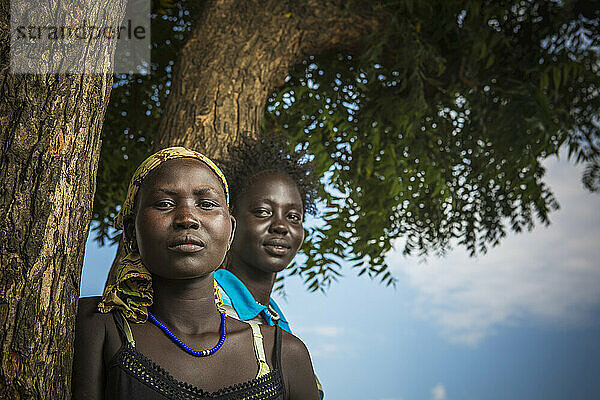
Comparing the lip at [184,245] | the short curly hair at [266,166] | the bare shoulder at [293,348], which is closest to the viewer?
the lip at [184,245]

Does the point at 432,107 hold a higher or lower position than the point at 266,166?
higher

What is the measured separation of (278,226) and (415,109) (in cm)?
118

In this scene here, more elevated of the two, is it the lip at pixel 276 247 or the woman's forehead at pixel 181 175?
the lip at pixel 276 247

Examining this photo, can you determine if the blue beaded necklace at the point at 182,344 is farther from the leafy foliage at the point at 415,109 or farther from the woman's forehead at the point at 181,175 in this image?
the leafy foliage at the point at 415,109

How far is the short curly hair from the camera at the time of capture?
171cm

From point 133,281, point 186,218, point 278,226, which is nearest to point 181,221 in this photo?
point 186,218

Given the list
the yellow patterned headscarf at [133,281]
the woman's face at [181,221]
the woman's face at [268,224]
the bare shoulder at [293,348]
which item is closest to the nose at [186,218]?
the woman's face at [181,221]

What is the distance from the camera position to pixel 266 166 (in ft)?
5.69

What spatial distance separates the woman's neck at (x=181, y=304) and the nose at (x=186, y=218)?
10 centimetres

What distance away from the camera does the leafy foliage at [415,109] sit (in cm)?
257

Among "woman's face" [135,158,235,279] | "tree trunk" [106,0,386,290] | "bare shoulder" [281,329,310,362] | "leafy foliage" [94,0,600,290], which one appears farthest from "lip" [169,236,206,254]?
"leafy foliage" [94,0,600,290]

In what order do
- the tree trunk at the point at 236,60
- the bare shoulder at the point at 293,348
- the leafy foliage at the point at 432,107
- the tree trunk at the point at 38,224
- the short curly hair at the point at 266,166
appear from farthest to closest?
1. the leafy foliage at the point at 432,107
2. the tree trunk at the point at 236,60
3. the short curly hair at the point at 266,166
4. the bare shoulder at the point at 293,348
5. the tree trunk at the point at 38,224

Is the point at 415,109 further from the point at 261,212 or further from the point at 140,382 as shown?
the point at 140,382

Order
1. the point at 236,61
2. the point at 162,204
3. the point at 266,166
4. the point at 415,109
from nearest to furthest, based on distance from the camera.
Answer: the point at 162,204, the point at 266,166, the point at 236,61, the point at 415,109
